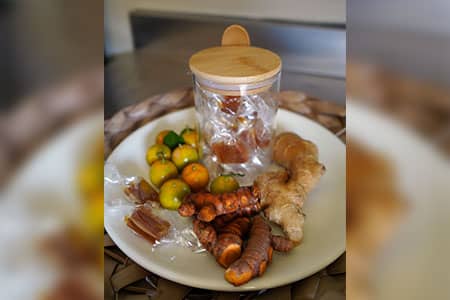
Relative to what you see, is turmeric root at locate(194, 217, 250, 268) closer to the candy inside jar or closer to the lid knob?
the candy inside jar

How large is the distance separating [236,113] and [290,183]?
14cm

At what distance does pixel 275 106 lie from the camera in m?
0.68

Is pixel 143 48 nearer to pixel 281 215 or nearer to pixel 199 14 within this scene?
pixel 199 14

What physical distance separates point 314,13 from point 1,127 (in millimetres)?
900

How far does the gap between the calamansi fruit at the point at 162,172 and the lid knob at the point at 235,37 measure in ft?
0.63

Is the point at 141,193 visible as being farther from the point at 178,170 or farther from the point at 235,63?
the point at 235,63

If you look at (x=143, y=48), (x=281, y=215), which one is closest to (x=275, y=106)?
(x=281, y=215)

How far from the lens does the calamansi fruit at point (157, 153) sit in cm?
66

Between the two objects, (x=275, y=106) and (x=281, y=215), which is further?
(x=275, y=106)

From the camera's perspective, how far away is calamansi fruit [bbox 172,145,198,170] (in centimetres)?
65

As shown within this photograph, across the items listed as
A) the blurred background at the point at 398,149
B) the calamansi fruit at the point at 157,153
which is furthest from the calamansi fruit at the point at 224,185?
the blurred background at the point at 398,149

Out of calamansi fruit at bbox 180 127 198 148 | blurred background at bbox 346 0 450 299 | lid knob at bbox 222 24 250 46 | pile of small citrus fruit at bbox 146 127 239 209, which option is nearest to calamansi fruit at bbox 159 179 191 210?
pile of small citrus fruit at bbox 146 127 239 209

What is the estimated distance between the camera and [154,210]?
1.89ft

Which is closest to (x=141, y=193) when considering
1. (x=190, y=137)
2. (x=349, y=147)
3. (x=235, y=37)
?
(x=190, y=137)
